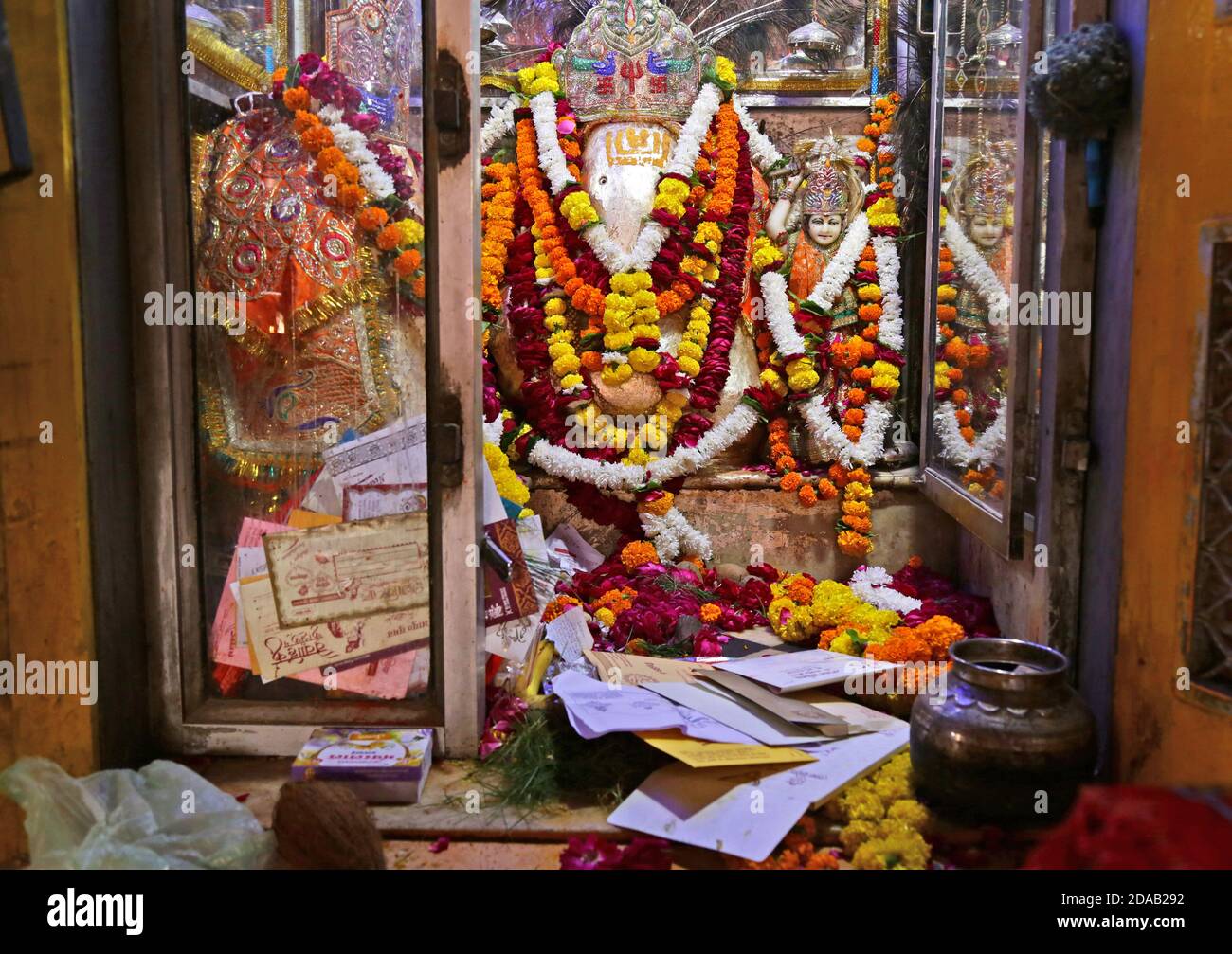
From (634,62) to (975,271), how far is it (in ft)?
6.52

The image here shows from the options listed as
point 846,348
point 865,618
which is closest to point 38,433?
point 865,618

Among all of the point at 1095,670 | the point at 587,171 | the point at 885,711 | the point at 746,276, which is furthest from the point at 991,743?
the point at 587,171

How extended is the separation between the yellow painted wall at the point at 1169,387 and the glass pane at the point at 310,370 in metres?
1.77

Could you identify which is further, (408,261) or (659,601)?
(659,601)

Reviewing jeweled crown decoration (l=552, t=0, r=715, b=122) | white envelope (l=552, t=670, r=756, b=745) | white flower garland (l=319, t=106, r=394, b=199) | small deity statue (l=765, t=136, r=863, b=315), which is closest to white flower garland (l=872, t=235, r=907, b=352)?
small deity statue (l=765, t=136, r=863, b=315)

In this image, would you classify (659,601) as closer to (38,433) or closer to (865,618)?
(865,618)

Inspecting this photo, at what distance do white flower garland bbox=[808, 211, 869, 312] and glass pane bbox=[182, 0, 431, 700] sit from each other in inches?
98.7

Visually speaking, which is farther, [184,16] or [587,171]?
[587,171]

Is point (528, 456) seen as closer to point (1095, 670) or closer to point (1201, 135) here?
point (1095, 670)

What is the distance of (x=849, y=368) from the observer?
462 centimetres

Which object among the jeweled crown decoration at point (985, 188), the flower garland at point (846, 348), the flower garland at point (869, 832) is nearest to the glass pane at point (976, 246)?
the jeweled crown decoration at point (985, 188)

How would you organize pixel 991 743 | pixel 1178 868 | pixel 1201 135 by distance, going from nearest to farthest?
pixel 1178 868 → pixel 1201 135 → pixel 991 743

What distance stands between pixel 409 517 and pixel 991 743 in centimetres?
155

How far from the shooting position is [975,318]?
361cm
